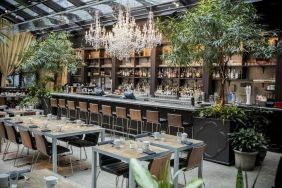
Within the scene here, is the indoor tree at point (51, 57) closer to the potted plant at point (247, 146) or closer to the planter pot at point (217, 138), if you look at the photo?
the planter pot at point (217, 138)

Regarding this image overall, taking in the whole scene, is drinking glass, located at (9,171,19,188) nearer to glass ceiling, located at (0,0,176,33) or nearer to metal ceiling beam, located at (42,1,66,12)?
glass ceiling, located at (0,0,176,33)

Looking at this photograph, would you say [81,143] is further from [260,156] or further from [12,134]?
[260,156]

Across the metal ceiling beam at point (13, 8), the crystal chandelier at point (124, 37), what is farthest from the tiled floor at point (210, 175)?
the metal ceiling beam at point (13, 8)

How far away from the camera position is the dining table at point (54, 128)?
520 centimetres

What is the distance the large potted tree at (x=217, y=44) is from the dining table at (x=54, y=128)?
2.27 meters

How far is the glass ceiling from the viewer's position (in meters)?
10.7

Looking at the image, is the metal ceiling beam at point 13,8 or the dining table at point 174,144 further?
the metal ceiling beam at point 13,8

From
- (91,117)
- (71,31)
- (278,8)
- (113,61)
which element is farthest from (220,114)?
(71,31)

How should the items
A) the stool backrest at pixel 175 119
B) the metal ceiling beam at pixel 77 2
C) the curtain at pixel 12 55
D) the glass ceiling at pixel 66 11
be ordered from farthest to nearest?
the curtain at pixel 12 55 < the metal ceiling beam at pixel 77 2 < the glass ceiling at pixel 66 11 < the stool backrest at pixel 175 119

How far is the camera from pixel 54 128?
579 centimetres

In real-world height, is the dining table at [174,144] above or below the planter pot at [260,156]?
above

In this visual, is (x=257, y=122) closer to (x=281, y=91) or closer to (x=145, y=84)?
(x=281, y=91)

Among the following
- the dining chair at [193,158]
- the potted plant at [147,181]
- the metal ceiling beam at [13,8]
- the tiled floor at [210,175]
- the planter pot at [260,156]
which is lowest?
the tiled floor at [210,175]

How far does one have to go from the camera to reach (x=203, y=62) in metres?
6.73
